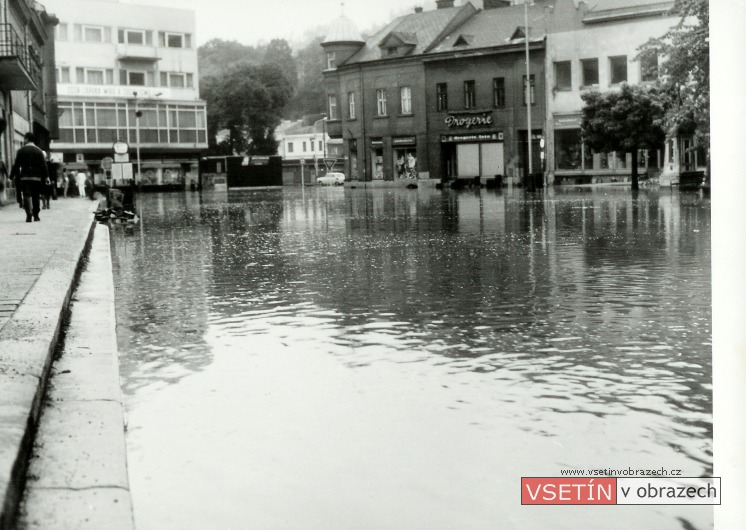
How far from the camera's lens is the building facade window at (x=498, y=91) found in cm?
5997

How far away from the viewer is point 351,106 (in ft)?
217

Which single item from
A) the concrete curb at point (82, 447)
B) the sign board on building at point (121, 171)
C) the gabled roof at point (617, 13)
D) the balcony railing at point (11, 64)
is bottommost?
the concrete curb at point (82, 447)

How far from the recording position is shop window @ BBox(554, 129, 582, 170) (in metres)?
56.6

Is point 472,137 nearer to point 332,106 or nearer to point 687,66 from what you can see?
point 332,106

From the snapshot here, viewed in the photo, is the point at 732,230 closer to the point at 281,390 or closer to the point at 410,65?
the point at 281,390

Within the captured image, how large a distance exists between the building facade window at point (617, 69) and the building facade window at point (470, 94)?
1012 cm

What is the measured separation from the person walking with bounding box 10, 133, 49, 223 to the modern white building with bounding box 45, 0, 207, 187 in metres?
37.2

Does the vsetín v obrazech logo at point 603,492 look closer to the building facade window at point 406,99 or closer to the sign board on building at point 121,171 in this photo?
the sign board on building at point 121,171

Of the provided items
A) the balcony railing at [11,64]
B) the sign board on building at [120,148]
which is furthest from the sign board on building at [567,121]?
the balcony railing at [11,64]

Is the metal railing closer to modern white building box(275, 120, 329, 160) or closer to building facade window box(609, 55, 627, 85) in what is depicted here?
building facade window box(609, 55, 627, 85)

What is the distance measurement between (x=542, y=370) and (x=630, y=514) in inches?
93.3

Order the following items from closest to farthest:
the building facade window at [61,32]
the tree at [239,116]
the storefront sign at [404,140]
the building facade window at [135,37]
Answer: the building facade window at [61,32] → the building facade window at [135,37] → the storefront sign at [404,140] → the tree at [239,116]

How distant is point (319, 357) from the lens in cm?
628

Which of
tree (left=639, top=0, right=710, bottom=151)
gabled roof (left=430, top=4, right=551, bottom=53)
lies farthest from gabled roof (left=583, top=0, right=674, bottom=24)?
tree (left=639, top=0, right=710, bottom=151)
